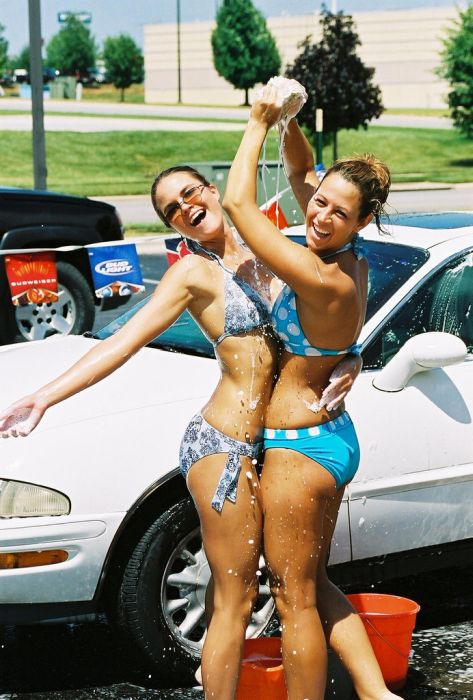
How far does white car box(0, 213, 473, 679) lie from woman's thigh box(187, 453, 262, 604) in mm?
622

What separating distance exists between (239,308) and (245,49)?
6565 centimetres

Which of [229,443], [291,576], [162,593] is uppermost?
[229,443]

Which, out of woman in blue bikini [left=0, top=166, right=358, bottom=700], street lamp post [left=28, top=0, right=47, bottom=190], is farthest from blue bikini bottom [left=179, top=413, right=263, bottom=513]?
street lamp post [left=28, top=0, right=47, bottom=190]

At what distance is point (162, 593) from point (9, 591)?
1.65 ft

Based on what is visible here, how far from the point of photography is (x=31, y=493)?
3.83 m

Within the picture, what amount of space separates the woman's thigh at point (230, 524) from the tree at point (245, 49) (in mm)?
64714

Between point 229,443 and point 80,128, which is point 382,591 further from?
point 80,128

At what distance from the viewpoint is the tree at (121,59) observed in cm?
9025

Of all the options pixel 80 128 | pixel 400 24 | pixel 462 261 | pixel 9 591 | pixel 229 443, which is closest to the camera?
pixel 229 443

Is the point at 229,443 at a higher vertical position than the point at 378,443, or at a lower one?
higher

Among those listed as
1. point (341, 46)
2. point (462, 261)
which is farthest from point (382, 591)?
point (341, 46)

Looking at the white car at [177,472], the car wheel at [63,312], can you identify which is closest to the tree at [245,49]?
the car wheel at [63,312]

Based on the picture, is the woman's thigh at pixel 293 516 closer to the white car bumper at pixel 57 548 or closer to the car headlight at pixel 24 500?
the white car bumper at pixel 57 548

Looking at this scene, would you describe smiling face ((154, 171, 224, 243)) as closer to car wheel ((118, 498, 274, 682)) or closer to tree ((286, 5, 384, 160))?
car wheel ((118, 498, 274, 682))
